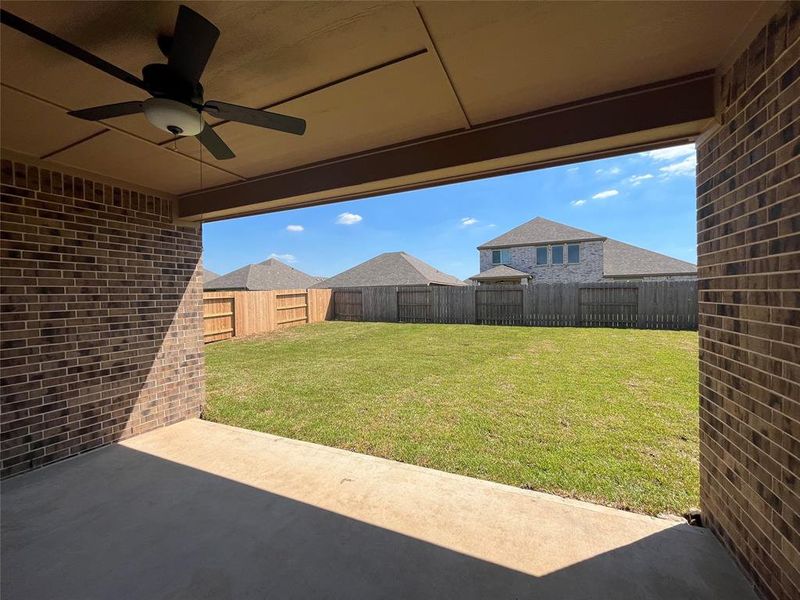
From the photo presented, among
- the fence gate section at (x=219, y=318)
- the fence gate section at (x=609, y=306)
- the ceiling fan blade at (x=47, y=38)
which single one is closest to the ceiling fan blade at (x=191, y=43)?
the ceiling fan blade at (x=47, y=38)

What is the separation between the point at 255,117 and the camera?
1849 mm

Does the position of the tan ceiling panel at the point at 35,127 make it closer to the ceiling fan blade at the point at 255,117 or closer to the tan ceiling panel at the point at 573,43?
the ceiling fan blade at the point at 255,117

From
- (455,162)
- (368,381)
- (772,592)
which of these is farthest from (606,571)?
(368,381)

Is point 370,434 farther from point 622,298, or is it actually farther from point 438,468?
Result: point 622,298

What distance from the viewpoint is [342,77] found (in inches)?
74.4

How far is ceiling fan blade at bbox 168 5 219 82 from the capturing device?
1.31 metres

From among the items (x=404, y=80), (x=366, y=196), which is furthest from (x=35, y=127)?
(x=404, y=80)

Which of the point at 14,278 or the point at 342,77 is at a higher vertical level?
the point at 342,77

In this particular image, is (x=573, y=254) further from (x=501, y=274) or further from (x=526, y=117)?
(x=526, y=117)

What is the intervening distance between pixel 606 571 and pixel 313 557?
62.6 inches

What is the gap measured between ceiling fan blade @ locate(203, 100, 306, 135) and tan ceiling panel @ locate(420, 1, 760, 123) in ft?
2.69

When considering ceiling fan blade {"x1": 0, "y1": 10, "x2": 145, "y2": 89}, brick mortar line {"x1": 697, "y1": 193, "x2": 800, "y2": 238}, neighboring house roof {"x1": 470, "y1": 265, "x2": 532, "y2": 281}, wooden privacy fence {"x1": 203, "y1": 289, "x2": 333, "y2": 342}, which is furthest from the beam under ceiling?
neighboring house roof {"x1": 470, "y1": 265, "x2": 532, "y2": 281}

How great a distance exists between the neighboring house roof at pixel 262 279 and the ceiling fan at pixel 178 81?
63.8ft

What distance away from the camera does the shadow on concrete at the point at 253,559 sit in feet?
5.79
